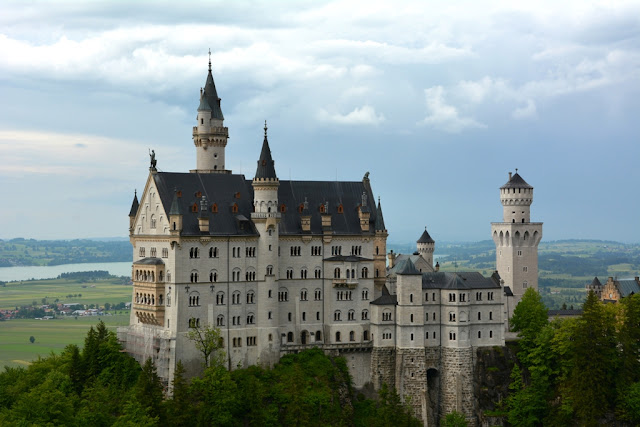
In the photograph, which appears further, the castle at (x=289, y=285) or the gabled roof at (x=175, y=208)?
the castle at (x=289, y=285)

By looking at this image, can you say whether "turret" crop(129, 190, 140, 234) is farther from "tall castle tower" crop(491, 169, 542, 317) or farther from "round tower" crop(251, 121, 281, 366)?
"tall castle tower" crop(491, 169, 542, 317)

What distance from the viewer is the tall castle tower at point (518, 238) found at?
149375 mm

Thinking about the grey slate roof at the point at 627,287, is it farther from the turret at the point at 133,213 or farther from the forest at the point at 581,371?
the turret at the point at 133,213

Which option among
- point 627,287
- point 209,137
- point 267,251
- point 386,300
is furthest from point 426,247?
point 627,287

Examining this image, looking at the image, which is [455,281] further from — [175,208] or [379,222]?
[175,208]

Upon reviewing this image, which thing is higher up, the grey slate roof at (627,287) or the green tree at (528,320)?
the grey slate roof at (627,287)

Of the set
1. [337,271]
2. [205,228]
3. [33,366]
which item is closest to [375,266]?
[337,271]

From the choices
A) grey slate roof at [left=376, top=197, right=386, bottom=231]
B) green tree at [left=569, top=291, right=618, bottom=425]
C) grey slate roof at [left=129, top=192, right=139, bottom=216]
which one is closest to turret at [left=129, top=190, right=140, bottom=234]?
grey slate roof at [left=129, top=192, right=139, bottom=216]

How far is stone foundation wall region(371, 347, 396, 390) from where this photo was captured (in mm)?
129125

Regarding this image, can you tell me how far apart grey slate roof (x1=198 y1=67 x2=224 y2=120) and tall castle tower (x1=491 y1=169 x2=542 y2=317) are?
4440 cm

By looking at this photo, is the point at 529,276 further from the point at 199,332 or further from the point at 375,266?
the point at 199,332

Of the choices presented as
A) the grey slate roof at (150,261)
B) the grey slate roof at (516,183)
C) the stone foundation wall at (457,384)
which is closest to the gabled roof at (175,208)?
the grey slate roof at (150,261)

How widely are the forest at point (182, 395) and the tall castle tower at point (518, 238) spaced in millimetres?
32850

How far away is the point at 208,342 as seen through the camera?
389ft
